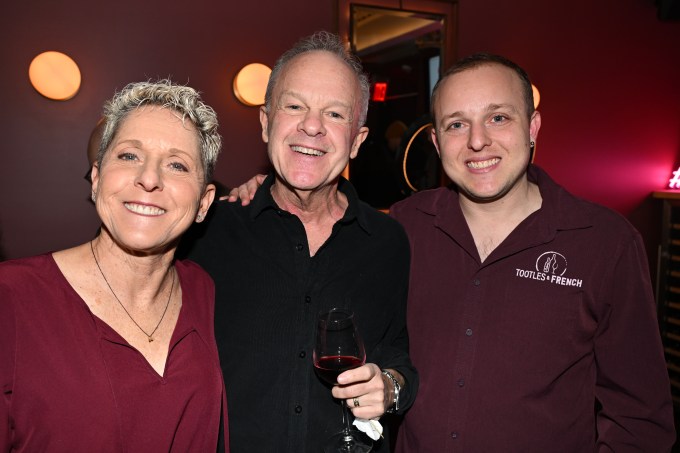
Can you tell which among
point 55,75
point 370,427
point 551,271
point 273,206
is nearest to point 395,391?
point 370,427

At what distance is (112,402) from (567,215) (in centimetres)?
171

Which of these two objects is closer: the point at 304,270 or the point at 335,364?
the point at 335,364

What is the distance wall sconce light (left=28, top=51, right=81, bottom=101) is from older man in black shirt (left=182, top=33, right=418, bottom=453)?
2.40 m

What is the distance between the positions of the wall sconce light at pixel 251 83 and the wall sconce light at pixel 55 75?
1.20 meters

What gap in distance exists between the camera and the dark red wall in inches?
152

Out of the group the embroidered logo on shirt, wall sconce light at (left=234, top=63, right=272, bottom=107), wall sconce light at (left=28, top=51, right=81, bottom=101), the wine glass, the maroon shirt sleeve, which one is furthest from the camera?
wall sconce light at (left=234, top=63, right=272, bottom=107)

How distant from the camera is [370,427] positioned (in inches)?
66.2

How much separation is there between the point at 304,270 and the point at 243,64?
2972 millimetres

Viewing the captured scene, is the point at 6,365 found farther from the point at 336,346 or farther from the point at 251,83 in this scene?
the point at 251,83

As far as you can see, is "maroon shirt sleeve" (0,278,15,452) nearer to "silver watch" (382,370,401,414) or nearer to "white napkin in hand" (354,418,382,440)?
"white napkin in hand" (354,418,382,440)

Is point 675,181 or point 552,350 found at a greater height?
point 675,181

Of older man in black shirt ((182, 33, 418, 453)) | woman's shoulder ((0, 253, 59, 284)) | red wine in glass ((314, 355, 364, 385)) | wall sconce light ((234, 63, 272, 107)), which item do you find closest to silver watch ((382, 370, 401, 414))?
older man in black shirt ((182, 33, 418, 453))

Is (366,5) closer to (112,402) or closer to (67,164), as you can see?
(67,164)

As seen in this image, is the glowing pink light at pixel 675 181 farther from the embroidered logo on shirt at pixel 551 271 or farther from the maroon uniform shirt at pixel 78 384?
the maroon uniform shirt at pixel 78 384
